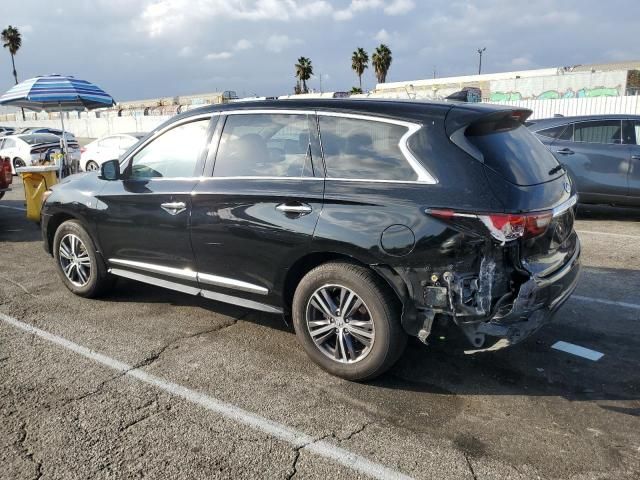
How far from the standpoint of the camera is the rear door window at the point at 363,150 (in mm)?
3512

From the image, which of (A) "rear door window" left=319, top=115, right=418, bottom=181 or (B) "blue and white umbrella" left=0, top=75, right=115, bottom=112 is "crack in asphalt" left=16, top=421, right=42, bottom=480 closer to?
(A) "rear door window" left=319, top=115, right=418, bottom=181

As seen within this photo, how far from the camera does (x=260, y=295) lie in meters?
4.04

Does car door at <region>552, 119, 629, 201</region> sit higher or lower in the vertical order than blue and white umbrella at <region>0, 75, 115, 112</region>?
lower

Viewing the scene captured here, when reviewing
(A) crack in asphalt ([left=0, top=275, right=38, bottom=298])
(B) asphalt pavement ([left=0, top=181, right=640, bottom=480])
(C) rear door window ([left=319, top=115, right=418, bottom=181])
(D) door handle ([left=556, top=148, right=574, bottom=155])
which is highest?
(C) rear door window ([left=319, top=115, right=418, bottom=181])

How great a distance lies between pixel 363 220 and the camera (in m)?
3.45

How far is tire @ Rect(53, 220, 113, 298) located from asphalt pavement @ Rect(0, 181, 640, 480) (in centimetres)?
30

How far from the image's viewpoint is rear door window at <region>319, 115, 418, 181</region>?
3.51 m

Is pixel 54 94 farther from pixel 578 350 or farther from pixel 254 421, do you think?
pixel 578 350

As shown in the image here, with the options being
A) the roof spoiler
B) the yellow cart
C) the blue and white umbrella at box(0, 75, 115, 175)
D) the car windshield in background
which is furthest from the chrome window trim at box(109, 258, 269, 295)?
the car windshield in background

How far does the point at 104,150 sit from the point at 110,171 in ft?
39.9

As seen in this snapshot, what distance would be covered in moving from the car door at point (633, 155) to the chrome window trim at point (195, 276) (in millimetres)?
6833

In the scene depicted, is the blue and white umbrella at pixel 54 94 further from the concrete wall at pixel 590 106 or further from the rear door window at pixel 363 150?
the concrete wall at pixel 590 106

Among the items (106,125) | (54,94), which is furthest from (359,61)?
(54,94)

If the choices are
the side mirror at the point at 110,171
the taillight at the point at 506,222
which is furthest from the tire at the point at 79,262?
the taillight at the point at 506,222
